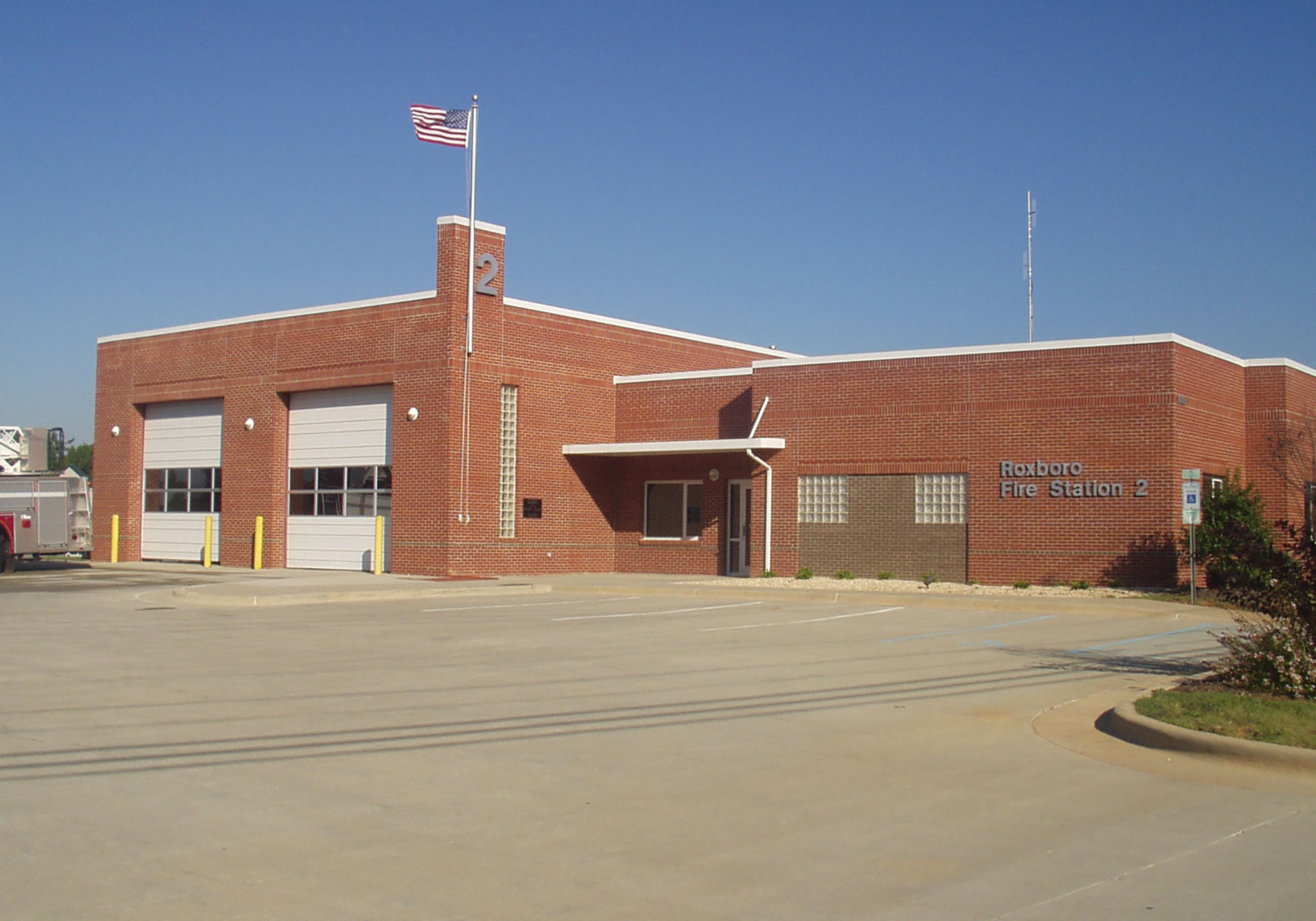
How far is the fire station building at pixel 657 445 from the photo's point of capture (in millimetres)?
25484

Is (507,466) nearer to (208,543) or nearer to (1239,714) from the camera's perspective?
(208,543)

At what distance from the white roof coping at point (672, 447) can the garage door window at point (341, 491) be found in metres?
4.56

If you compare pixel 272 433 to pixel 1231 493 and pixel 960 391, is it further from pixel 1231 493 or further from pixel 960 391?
pixel 1231 493

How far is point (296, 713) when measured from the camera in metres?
10.5

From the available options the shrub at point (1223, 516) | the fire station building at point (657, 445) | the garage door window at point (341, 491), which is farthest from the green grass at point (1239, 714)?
the garage door window at point (341, 491)

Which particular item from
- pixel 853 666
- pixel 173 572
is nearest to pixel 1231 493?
pixel 853 666

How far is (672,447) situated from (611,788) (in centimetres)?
2167

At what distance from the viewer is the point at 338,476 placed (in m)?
→ 31.5

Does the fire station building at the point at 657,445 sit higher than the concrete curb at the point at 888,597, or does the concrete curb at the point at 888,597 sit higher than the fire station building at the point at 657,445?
the fire station building at the point at 657,445

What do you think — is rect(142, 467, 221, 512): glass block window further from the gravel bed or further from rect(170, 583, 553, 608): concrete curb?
the gravel bed

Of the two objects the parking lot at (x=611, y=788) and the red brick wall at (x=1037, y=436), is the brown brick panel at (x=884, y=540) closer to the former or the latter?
the red brick wall at (x=1037, y=436)

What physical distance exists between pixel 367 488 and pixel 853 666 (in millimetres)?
19244

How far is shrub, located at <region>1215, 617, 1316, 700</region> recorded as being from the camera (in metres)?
10.5

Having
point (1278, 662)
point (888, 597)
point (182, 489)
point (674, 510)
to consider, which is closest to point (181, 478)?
point (182, 489)
